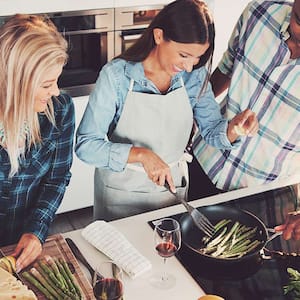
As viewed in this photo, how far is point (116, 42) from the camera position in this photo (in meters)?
2.90

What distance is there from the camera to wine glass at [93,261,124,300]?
1.32 meters

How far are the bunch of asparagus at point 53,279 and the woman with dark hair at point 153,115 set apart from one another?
16.2 inches

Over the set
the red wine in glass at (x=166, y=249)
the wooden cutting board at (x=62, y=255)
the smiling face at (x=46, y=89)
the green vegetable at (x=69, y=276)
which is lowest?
the wooden cutting board at (x=62, y=255)

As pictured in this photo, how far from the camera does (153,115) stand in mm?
1903

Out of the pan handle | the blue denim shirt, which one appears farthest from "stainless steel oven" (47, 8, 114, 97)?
the pan handle

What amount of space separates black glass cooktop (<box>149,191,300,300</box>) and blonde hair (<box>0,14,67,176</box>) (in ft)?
1.92

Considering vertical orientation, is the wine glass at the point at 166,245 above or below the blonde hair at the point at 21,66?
below

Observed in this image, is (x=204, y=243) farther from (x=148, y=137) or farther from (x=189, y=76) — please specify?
(x=189, y=76)

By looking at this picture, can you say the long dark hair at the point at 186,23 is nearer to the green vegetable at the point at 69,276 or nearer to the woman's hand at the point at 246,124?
the woman's hand at the point at 246,124

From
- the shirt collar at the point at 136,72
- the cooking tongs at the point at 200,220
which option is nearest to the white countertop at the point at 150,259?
the cooking tongs at the point at 200,220

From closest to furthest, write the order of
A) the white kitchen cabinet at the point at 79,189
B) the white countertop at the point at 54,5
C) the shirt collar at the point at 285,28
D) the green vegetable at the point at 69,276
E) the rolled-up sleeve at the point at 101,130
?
the green vegetable at the point at 69,276 < the rolled-up sleeve at the point at 101,130 < the shirt collar at the point at 285,28 < the white countertop at the point at 54,5 < the white kitchen cabinet at the point at 79,189

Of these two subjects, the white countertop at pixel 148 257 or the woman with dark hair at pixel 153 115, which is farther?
the woman with dark hair at pixel 153 115

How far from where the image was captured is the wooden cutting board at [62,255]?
1.42m

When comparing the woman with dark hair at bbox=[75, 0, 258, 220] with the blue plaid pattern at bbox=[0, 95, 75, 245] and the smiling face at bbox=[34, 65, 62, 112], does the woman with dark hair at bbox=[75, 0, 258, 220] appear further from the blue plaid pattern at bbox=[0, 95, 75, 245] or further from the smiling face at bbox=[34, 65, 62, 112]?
the smiling face at bbox=[34, 65, 62, 112]
